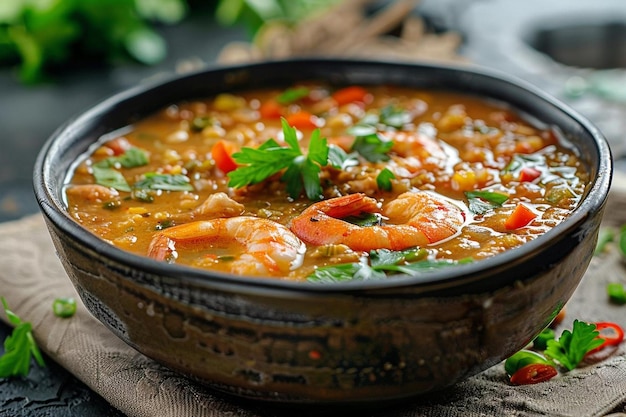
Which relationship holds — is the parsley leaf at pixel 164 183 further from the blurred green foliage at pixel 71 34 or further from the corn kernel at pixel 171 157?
the blurred green foliage at pixel 71 34

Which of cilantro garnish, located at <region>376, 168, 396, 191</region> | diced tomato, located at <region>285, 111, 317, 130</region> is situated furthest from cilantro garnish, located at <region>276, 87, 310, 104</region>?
cilantro garnish, located at <region>376, 168, 396, 191</region>

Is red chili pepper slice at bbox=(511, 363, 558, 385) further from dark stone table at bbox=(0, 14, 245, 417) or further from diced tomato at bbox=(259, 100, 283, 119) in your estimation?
diced tomato at bbox=(259, 100, 283, 119)

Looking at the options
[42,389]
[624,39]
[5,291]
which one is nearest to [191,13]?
[624,39]

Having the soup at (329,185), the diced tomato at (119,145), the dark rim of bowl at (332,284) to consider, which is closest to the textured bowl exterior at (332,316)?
the dark rim of bowl at (332,284)

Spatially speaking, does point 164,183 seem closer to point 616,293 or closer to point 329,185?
point 329,185

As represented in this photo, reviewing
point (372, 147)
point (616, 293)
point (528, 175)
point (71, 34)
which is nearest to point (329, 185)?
point (372, 147)

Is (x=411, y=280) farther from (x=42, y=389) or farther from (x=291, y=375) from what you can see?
(x=42, y=389)
